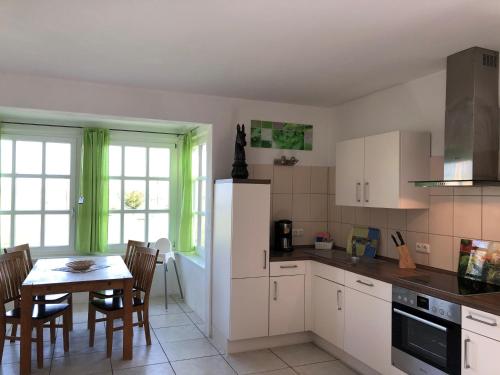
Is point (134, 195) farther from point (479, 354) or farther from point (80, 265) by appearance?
point (479, 354)

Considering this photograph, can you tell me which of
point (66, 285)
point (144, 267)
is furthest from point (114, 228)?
point (66, 285)

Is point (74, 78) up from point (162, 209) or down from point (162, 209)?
up

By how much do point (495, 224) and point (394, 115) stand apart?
1314 mm

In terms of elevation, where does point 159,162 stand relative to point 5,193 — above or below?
above

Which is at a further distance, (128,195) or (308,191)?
(128,195)

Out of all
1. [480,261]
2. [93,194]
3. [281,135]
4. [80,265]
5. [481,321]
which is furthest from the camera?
[93,194]

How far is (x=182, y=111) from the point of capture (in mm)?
3840

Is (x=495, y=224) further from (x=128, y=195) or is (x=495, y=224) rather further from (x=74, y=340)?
(x=128, y=195)

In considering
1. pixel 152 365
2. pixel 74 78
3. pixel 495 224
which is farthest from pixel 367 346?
pixel 74 78

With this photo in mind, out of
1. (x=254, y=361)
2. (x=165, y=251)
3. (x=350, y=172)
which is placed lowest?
(x=254, y=361)

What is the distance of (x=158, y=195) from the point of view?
558 cm

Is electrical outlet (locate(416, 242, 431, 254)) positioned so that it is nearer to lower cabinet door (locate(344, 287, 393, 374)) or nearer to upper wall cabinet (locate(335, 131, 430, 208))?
upper wall cabinet (locate(335, 131, 430, 208))

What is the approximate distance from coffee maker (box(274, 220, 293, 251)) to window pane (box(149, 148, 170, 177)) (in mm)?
2241

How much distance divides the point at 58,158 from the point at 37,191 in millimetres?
483
